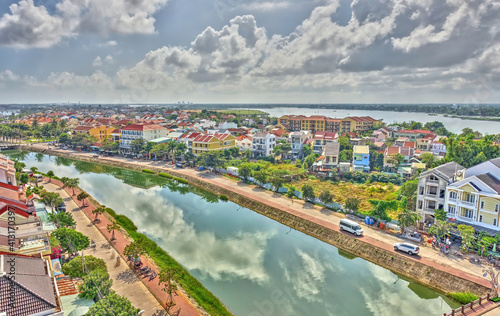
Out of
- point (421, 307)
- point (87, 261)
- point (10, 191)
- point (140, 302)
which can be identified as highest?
point (10, 191)

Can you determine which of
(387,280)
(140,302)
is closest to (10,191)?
(140,302)

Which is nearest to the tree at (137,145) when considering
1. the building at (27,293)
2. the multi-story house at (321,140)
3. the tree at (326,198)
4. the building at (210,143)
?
the building at (210,143)

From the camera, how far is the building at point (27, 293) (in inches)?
304

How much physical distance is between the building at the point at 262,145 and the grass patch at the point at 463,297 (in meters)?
30.5

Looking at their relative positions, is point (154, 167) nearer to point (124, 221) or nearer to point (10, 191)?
point (124, 221)

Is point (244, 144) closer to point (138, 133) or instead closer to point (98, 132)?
point (138, 133)

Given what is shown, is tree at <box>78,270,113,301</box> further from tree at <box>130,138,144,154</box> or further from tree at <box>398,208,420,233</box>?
tree at <box>130,138,144,154</box>

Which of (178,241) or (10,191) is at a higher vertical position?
(10,191)

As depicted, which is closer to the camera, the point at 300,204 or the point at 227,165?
the point at 300,204

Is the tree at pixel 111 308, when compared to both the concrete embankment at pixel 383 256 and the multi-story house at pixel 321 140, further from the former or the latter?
the multi-story house at pixel 321 140

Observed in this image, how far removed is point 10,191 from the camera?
18.9m

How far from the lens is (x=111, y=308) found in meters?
9.07

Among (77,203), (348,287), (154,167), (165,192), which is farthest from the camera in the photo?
(154,167)

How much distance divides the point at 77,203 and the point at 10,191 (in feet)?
19.2
